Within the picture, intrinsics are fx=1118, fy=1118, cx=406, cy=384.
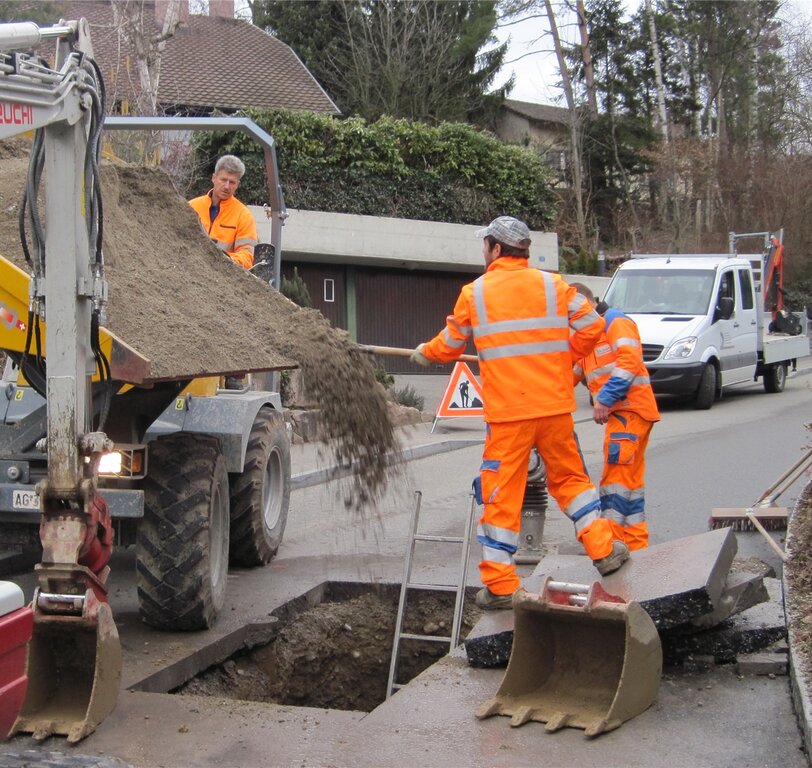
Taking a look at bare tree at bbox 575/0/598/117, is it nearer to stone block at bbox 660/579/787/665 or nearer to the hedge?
the hedge

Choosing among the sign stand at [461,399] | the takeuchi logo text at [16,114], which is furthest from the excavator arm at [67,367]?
the sign stand at [461,399]

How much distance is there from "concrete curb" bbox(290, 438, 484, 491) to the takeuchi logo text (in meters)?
2.66

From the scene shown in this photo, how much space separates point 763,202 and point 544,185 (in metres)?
10.4

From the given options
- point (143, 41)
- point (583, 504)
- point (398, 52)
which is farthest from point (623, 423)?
point (398, 52)

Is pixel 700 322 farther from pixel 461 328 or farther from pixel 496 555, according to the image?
pixel 496 555

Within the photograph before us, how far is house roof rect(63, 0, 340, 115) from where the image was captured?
102ft

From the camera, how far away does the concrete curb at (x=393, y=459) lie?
20.9 ft

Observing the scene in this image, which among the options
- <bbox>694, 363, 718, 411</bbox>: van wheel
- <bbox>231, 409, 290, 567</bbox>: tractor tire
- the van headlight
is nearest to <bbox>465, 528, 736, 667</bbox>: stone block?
<bbox>231, 409, 290, 567</bbox>: tractor tire

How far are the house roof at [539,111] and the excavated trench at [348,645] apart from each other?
33.3m

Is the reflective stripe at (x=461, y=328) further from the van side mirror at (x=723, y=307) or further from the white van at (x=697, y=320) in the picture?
the van side mirror at (x=723, y=307)

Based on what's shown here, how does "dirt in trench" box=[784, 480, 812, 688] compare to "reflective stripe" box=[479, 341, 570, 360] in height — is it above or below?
below

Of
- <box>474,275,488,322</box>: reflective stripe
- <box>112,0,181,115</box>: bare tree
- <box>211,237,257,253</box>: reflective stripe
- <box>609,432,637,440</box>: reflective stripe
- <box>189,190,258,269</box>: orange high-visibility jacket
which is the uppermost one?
<box>112,0,181,115</box>: bare tree

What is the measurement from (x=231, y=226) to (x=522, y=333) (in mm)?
3149

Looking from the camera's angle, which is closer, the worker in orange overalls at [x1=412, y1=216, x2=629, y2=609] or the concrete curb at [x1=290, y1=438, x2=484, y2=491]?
the worker in orange overalls at [x1=412, y1=216, x2=629, y2=609]
